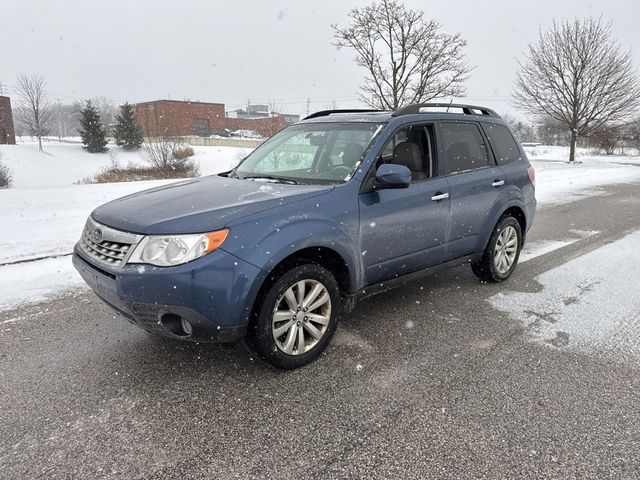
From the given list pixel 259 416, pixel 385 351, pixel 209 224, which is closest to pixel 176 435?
pixel 259 416

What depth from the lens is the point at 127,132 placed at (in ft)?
168

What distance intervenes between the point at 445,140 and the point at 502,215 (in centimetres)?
122

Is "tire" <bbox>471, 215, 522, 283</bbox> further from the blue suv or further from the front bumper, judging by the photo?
the front bumper

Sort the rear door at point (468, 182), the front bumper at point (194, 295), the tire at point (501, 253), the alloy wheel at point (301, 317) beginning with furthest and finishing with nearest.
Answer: the tire at point (501, 253) < the rear door at point (468, 182) < the alloy wheel at point (301, 317) < the front bumper at point (194, 295)

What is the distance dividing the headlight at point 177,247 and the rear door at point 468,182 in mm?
2357

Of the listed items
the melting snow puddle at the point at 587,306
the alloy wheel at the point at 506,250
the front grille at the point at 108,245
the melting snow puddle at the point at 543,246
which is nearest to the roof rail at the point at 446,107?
the alloy wheel at the point at 506,250

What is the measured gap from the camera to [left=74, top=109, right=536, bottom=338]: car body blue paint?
2693mm

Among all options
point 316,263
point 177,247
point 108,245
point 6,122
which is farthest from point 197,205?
point 6,122

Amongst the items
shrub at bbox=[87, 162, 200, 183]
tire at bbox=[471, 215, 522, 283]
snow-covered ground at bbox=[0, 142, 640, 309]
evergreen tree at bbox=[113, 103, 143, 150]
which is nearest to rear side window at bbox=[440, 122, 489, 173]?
tire at bbox=[471, 215, 522, 283]

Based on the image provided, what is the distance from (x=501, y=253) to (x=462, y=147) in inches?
51.2

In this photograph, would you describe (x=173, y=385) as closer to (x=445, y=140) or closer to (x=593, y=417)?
(x=593, y=417)

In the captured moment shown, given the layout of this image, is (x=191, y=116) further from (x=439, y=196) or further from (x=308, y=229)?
(x=308, y=229)

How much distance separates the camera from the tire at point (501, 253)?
4.79 metres

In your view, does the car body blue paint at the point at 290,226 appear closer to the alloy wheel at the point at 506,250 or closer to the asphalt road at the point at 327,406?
the alloy wheel at the point at 506,250
